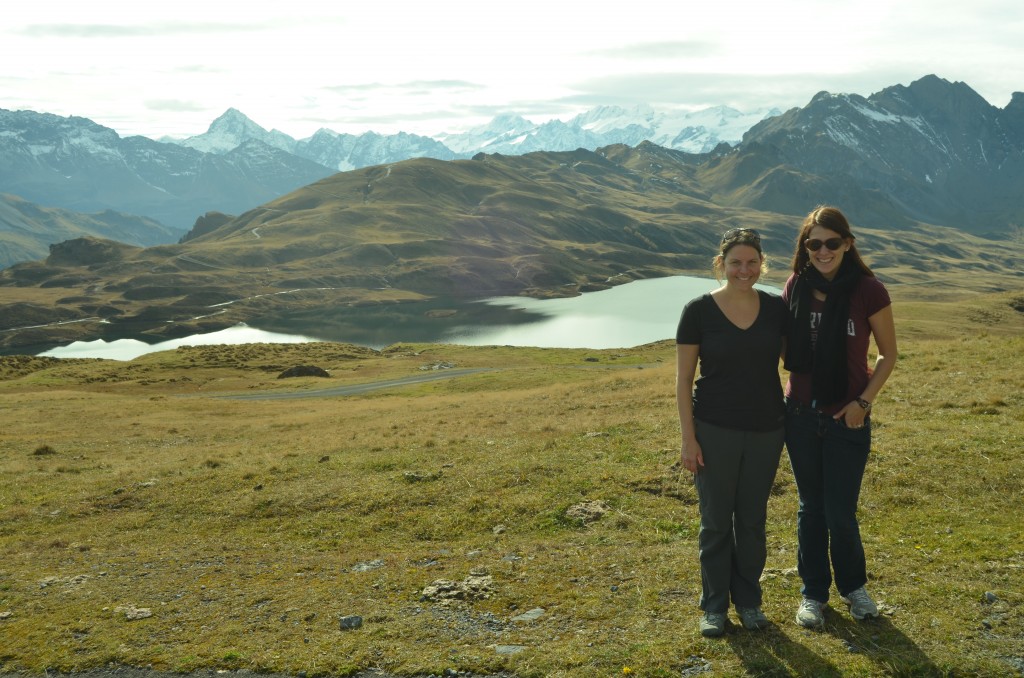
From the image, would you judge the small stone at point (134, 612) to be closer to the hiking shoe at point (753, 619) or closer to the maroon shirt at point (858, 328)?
the hiking shoe at point (753, 619)

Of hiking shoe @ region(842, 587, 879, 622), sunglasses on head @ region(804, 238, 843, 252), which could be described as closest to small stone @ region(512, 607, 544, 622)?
hiking shoe @ region(842, 587, 879, 622)

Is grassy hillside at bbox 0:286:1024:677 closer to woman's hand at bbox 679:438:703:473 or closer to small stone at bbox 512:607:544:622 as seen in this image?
small stone at bbox 512:607:544:622

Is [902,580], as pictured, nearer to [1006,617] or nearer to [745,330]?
[1006,617]

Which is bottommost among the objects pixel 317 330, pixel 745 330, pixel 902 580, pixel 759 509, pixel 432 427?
pixel 317 330

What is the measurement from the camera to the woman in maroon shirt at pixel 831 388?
864cm

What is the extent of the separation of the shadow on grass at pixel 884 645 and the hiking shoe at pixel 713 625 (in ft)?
4.36

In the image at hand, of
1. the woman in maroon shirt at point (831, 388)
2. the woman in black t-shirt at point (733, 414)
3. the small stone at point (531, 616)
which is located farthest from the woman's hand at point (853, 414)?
the small stone at point (531, 616)

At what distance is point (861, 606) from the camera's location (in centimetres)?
916

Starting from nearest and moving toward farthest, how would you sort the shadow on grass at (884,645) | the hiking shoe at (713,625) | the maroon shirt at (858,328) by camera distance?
the shadow on grass at (884,645) < the maroon shirt at (858,328) < the hiking shoe at (713,625)

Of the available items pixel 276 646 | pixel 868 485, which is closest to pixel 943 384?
pixel 868 485

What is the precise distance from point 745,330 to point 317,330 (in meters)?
198

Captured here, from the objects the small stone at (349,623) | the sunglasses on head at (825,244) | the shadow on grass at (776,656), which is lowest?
the small stone at (349,623)

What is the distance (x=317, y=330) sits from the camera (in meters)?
198

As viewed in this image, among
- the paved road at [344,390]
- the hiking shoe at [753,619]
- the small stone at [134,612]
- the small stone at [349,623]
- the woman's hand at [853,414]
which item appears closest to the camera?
the woman's hand at [853,414]
